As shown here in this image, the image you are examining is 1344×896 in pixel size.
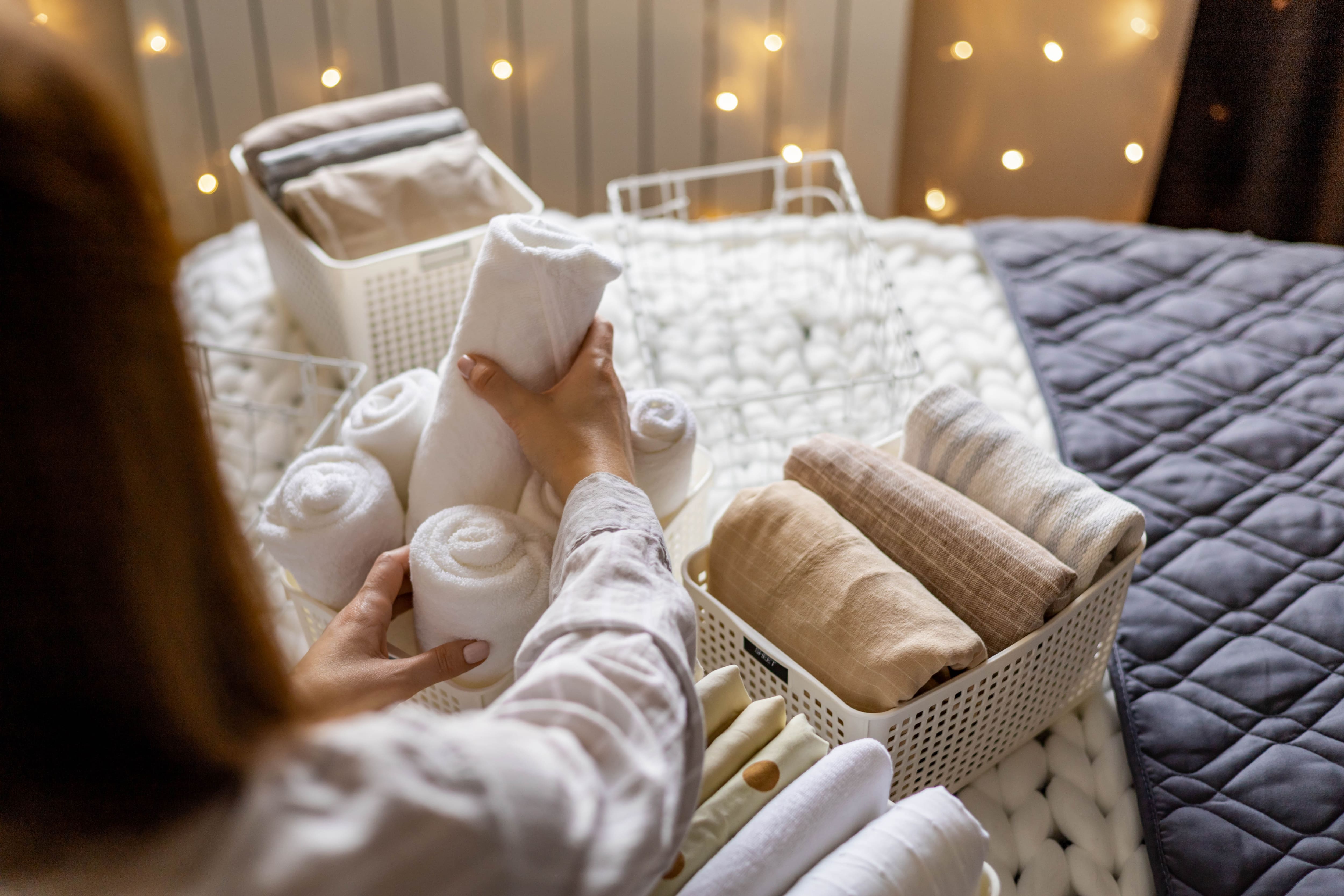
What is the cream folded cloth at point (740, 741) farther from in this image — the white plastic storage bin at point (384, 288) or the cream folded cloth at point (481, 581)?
the white plastic storage bin at point (384, 288)

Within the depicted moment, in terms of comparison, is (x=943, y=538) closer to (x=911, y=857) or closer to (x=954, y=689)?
(x=954, y=689)

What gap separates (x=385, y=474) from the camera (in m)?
0.89

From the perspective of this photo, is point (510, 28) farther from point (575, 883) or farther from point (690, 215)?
point (575, 883)

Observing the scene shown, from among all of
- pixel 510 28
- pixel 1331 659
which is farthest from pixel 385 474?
pixel 510 28

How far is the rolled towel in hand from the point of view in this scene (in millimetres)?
831

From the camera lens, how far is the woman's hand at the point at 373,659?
735mm

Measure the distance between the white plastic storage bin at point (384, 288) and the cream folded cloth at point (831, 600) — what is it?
22.0 inches

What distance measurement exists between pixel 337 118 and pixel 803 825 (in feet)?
4.06

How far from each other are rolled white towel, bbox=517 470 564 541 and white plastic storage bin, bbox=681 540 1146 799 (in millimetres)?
135

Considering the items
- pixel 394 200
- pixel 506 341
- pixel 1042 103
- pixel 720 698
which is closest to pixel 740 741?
pixel 720 698

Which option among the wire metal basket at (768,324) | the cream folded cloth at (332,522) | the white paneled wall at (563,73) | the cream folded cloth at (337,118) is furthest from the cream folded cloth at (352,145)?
the cream folded cloth at (332,522)

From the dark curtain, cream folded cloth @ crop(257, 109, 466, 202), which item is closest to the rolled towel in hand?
cream folded cloth @ crop(257, 109, 466, 202)

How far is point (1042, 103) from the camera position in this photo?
2041 millimetres

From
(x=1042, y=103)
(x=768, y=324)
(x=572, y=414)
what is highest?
(x=1042, y=103)
